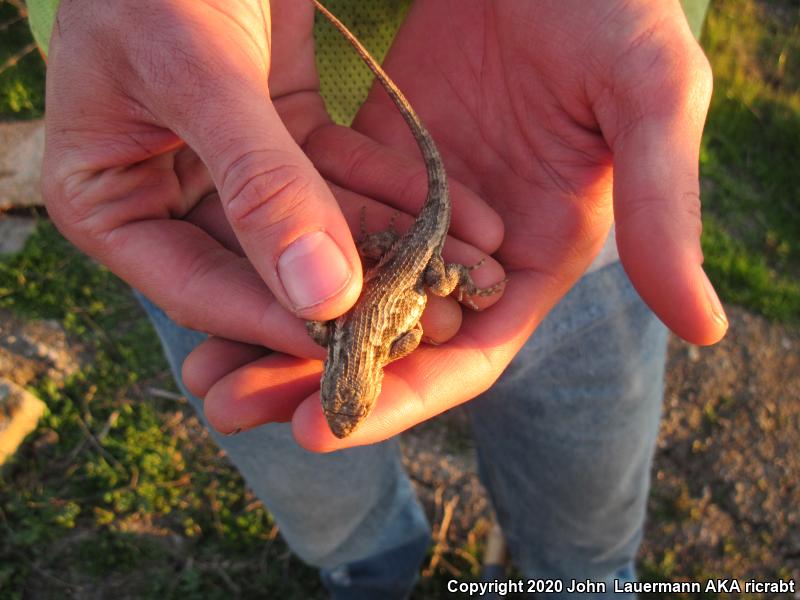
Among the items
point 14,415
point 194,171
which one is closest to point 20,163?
point 14,415

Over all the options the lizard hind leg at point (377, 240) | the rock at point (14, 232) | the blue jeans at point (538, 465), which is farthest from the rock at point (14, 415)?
the lizard hind leg at point (377, 240)

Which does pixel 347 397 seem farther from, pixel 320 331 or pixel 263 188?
pixel 263 188

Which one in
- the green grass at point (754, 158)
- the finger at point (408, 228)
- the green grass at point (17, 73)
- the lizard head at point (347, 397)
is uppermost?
the finger at point (408, 228)

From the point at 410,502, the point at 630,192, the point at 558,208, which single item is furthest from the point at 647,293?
the point at 410,502

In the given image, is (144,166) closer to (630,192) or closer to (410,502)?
(630,192)

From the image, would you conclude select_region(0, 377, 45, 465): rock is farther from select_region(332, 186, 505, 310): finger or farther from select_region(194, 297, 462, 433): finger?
select_region(332, 186, 505, 310): finger

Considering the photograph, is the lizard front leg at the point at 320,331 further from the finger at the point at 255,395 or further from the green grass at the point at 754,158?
the green grass at the point at 754,158

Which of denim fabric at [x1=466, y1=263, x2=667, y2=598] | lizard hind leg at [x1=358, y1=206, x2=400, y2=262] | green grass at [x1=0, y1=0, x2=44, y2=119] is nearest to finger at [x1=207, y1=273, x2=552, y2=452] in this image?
denim fabric at [x1=466, y1=263, x2=667, y2=598]
